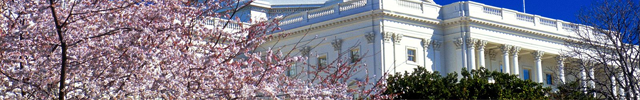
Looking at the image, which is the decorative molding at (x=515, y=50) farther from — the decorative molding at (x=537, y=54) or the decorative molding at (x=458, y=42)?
the decorative molding at (x=458, y=42)

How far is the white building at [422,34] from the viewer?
51.5m

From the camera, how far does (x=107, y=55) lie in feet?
48.9

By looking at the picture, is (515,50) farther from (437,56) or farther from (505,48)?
(437,56)

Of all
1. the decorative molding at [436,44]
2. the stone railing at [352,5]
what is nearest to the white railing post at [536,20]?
the decorative molding at [436,44]

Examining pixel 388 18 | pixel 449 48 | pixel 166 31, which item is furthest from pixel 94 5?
pixel 449 48

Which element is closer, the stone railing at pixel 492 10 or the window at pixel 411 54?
the window at pixel 411 54

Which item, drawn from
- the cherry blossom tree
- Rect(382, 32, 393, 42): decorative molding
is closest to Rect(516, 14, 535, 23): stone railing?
Rect(382, 32, 393, 42): decorative molding

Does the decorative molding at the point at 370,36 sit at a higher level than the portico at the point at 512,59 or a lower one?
higher

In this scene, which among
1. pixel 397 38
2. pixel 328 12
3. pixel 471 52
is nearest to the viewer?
pixel 397 38

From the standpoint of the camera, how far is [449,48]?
178 feet

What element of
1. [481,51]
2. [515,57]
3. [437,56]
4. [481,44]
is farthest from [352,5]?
[515,57]

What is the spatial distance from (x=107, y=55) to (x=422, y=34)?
129 ft

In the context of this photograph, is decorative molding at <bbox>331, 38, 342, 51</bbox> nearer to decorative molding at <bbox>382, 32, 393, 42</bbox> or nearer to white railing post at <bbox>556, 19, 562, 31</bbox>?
decorative molding at <bbox>382, 32, 393, 42</bbox>

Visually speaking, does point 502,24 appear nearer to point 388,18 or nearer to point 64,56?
point 388,18
